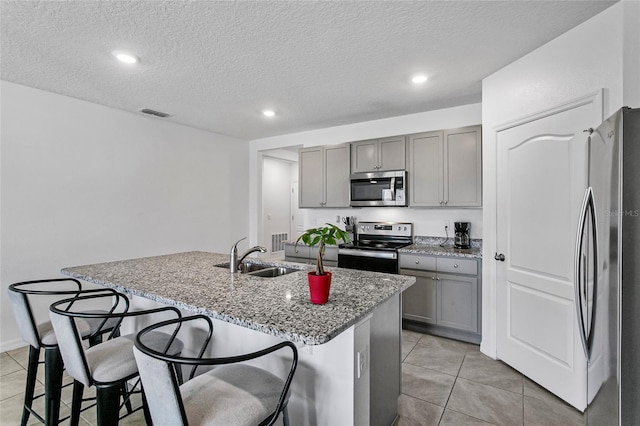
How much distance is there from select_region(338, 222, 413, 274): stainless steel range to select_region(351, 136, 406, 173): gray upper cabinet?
765 mm

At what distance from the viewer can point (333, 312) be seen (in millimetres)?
1314

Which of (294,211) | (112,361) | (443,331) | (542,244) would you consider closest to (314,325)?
(112,361)

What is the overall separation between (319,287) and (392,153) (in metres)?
2.86

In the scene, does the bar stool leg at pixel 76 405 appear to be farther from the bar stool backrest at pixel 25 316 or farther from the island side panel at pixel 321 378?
the island side panel at pixel 321 378

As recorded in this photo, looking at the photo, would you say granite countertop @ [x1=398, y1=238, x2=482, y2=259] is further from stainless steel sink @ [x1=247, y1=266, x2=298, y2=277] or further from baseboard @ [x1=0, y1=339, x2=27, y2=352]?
baseboard @ [x1=0, y1=339, x2=27, y2=352]

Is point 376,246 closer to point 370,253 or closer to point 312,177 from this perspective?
point 370,253

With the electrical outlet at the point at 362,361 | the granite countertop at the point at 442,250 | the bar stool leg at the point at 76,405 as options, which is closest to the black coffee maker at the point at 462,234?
the granite countertop at the point at 442,250

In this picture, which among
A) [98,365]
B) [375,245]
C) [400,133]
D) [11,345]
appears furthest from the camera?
[400,133]

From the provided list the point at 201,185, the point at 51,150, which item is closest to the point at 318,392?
the point at 51,150

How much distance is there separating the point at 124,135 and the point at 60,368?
302 centimetres

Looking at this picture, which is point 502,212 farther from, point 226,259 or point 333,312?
point 226,259

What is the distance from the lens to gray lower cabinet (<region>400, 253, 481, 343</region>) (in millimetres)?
3072

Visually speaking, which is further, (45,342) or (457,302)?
(457,302)

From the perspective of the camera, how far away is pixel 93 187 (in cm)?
354
